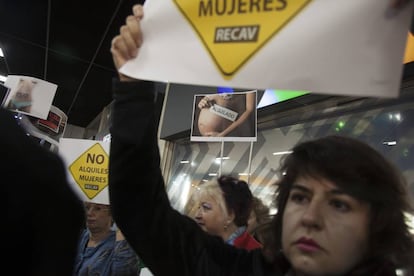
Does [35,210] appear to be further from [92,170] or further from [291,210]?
[92,170]

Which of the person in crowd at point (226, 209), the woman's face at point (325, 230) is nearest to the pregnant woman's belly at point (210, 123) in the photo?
the person in crowd at point (226, 209)

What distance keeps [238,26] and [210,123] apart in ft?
5.47

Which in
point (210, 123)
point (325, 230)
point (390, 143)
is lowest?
point (325, 230)

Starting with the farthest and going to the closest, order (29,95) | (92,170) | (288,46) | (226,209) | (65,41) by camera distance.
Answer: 1. (65,41)
2. (29,95)
3. (92,170)
4. (226,209)
5. (288,46)

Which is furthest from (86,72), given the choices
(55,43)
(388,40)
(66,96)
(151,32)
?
(388,40)

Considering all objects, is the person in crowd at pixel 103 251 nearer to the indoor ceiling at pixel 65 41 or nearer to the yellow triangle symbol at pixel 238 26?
the yellow triangle symbol at pixel 238 26

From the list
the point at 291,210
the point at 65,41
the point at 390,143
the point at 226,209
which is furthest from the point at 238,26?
the point at 65,41

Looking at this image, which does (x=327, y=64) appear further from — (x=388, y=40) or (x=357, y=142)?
(x=357, y=142)

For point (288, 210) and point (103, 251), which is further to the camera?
point (103, 251)

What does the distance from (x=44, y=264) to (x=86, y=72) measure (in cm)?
530

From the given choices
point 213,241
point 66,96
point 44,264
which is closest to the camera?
point 44,264

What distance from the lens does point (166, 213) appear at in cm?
79

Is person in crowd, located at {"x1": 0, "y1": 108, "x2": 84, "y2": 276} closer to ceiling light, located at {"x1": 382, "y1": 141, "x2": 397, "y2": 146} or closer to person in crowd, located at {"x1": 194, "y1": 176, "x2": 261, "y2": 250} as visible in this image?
person in crowd, located at {"x1": 194, "y1": 176, "x2": 261, "y2": 250}

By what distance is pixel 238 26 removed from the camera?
614 millimetres
